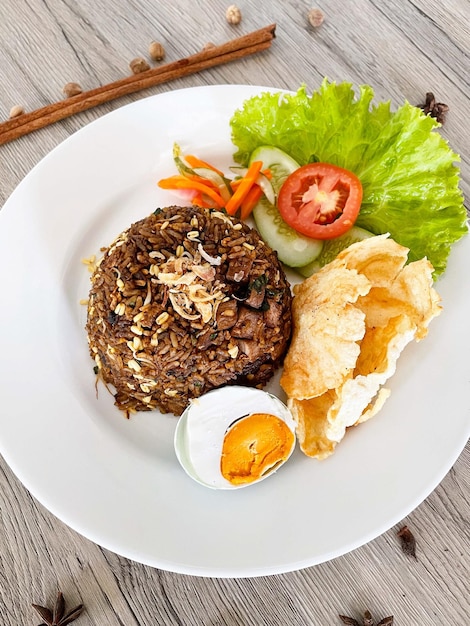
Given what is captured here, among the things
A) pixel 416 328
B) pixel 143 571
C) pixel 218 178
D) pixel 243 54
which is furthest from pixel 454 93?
pixel 143 571

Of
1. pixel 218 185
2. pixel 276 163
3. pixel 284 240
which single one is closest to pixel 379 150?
pixel 276 163

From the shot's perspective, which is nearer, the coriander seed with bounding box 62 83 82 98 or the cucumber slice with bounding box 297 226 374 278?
the cucumber slice with bounding box 297 226 374 278

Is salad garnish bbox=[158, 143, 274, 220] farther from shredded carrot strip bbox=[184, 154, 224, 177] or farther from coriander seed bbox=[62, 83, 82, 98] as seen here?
coriander seed bbox=[62, 83, 82, 98]

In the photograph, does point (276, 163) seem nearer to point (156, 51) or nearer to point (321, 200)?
point (321, 200)

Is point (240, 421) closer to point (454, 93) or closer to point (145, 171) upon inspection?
point (145, 171)

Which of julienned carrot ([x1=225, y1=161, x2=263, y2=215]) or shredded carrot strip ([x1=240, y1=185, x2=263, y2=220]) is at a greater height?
julienned carrot ([x1=225, y1=161, x2=263, y2=215])

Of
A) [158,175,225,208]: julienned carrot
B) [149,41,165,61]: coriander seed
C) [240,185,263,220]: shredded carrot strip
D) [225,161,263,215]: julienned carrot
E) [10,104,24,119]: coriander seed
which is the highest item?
[10,104,24,119]: coriander seed

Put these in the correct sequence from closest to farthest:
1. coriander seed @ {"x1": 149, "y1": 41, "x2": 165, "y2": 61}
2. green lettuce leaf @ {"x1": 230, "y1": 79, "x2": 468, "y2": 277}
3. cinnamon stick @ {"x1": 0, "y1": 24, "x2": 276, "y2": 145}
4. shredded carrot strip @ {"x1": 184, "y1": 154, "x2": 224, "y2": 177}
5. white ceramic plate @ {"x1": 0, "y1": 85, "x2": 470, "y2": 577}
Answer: white ceramic plate @ {"x1": 0, "y1": 85, "x2": 470, "y2": 577} < green lettuce leaf @ {"x1": 230, "y1": 79, "x2": 468, "y2": 277} < shredded carrot strip @ {"x1": 184, "y1": 154, "x2": 224, "y2": 177} < cinnamon stick @ {"x1": 0, "y1": 24, "x2": 276, "y2": 145} < coriander seed @ {"x1": 149, "y1": 41, "x2": 165, "y2": 61}

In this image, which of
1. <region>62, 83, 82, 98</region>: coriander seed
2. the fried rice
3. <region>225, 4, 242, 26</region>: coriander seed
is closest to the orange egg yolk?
the fried rice
